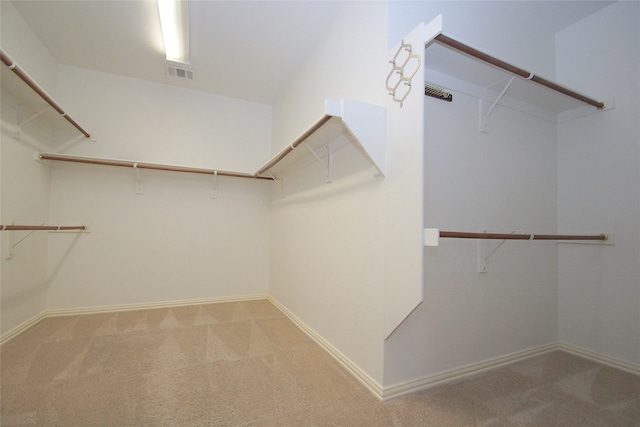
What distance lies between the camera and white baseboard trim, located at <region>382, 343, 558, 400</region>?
4.78ft

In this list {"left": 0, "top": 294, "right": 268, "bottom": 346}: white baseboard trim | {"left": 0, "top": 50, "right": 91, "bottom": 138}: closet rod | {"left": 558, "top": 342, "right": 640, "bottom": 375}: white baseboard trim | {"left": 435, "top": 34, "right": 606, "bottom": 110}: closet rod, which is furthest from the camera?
{"left": 0, "top": 294, "right": 268, "bottom": 346}: white baseboard trim

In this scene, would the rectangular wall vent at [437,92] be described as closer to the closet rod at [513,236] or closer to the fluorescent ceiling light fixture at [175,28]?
the closet rod at [513,236]

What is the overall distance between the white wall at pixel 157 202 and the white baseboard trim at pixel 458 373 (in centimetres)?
232

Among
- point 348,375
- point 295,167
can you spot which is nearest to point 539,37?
point 295,167

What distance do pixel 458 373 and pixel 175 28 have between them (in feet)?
10.6

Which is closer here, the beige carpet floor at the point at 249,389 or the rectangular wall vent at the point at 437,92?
the beige carpet floor at the point at 249,389

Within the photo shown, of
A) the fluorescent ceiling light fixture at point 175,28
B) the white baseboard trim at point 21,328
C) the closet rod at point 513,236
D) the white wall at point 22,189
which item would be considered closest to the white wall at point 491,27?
the closet rod at point 513,236

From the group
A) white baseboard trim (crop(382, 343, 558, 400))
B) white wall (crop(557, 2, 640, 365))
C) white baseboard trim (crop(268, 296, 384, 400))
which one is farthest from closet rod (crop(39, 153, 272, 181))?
white wall (crop(557, 2, 640, 365))

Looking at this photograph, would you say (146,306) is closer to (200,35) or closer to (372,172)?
(200,35)

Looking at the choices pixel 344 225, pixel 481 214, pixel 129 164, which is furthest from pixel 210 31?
pixel 481 214

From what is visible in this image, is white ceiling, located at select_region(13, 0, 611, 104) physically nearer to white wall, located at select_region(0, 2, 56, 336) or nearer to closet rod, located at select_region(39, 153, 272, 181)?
white wall, located at select_region(0, 2, 56, 336)

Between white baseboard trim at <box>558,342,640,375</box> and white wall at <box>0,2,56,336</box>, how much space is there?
4314mm

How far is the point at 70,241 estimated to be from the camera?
269 cm

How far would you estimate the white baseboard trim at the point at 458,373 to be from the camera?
146 centimetres
